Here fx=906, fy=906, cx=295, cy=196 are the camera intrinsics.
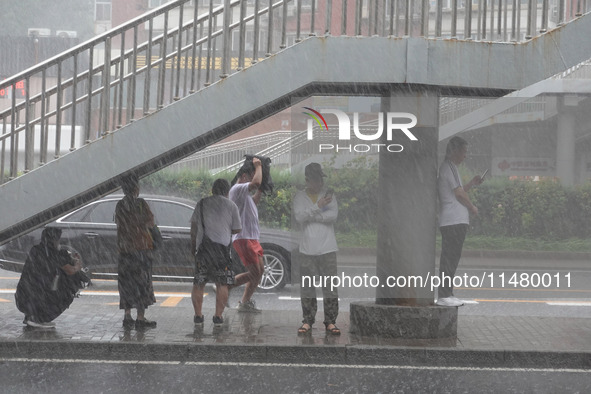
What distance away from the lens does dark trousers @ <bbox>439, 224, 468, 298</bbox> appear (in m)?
9.57

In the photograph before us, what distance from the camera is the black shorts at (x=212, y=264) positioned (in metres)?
9.46

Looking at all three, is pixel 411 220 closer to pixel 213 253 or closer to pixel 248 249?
pixel 213 253

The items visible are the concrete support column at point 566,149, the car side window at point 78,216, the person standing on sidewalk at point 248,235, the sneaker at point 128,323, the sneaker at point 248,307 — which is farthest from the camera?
the car side window at point 78,216

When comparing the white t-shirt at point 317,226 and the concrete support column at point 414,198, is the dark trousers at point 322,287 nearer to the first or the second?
the white t-shirt at point 317,226

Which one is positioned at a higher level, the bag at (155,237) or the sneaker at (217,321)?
the bag at (155,237)

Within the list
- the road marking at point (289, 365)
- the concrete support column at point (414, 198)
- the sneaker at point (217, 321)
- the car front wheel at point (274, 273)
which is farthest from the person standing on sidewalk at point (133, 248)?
the car front wheel at point (274, 273)

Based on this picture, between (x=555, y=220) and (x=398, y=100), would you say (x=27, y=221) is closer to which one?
(x=398, y=100)

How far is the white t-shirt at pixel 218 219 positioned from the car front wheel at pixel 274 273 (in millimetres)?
3725

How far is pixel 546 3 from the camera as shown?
8.89 meters

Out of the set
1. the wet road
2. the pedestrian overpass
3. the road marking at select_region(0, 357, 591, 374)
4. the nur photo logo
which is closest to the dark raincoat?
the pedestrian overpass

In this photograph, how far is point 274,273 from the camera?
13.4m

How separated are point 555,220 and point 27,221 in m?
5.78

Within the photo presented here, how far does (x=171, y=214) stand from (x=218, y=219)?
441 centimetres

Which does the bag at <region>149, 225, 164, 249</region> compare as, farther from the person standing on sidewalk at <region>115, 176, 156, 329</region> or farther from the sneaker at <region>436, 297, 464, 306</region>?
the sneaker at <region>436, 297, 464, 306</region>
